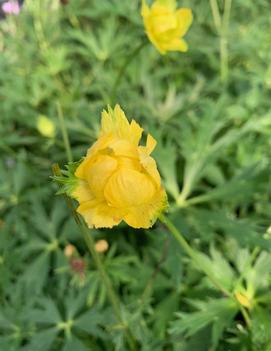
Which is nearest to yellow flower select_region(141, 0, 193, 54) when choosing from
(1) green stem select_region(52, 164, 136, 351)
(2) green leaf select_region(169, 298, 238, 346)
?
(1) green stem select_region(52, 164, 136, 351)

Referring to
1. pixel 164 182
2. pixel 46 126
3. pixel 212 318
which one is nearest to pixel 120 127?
pixel 212 318

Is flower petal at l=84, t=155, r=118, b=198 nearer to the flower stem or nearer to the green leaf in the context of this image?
the green leaf

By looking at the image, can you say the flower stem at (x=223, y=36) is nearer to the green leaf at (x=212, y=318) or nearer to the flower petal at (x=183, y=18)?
the flower petal at (x=183, y=18)

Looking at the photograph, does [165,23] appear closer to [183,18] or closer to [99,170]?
[183,18]

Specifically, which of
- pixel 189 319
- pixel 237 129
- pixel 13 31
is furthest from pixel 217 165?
pixel 13 31

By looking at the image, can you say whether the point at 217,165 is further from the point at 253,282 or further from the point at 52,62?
the point at 52,62

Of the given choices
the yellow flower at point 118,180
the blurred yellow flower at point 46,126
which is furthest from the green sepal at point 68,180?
the blurred yellow flower at point 46,126

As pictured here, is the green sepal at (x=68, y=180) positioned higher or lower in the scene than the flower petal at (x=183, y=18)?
lower
